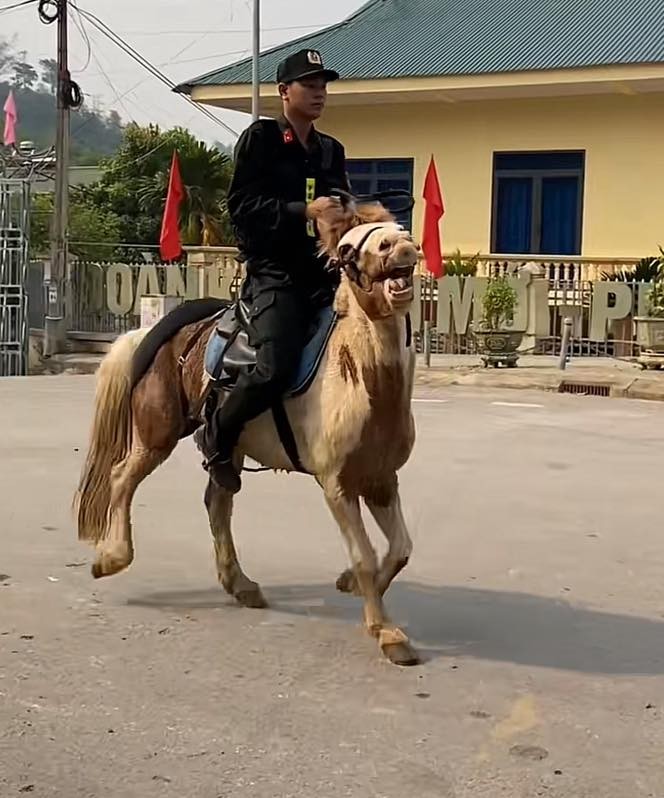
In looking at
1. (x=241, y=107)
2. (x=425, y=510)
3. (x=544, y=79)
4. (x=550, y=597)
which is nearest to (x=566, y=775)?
(x=550, y=597)

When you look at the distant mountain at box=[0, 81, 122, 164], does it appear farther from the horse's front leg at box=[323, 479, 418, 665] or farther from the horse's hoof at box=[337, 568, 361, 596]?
the horse's front leg at box=[323, 479, 418, 665]

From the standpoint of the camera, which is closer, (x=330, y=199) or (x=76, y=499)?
(x=330, y=199)

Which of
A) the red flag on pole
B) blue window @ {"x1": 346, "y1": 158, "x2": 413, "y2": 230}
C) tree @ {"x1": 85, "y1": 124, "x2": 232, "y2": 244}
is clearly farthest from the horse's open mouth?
the red flag on pole

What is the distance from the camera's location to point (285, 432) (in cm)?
534

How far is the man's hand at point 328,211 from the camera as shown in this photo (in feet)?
16.0

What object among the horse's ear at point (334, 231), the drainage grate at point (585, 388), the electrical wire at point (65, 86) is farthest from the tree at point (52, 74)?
the horse's ear at point (334, 231)

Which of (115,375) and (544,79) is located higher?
(544,79)

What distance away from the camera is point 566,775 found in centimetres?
396

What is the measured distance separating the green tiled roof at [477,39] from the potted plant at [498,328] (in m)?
5.46

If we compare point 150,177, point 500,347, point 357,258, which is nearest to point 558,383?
point 500,347

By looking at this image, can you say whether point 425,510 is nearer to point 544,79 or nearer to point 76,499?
Answer: point 76,499

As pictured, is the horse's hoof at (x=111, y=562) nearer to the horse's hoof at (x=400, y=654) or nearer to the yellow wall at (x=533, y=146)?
the horse's hoof at (x=400, y=654)

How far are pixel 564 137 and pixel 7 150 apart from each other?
13.7 m

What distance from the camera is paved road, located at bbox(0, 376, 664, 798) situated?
3994 mm
